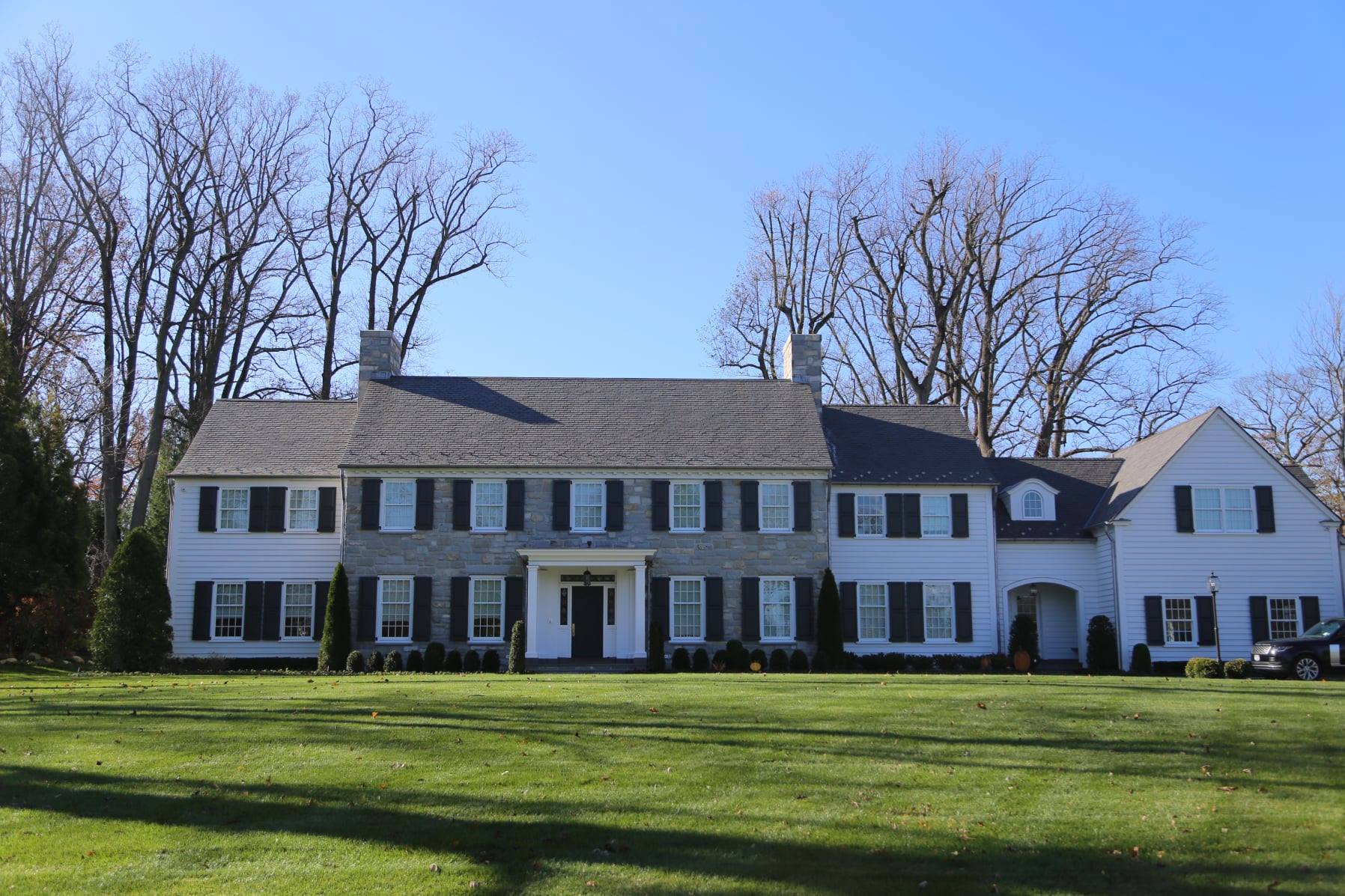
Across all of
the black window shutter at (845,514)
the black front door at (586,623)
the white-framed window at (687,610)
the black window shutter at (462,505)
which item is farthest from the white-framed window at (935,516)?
the black window shutter at (462,505)

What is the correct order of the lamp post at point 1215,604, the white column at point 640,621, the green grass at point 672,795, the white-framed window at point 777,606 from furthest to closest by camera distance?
Answer: 1. the white-framed window at point 777,606
2. the white column at point 640,621
3. the lamp post at point 1215,604
4. the green grass at point 672,795

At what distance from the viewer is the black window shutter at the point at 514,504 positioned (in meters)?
29.9

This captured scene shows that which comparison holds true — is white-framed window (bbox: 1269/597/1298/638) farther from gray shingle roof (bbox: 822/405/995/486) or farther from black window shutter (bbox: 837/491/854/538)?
black window shutter (bbox: 837/491/854/538)

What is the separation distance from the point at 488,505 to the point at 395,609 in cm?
341

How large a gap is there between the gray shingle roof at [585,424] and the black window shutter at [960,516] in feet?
11.9

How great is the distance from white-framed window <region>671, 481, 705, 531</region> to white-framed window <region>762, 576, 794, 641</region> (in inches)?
88.6

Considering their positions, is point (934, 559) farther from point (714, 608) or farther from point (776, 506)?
point (714, 608)

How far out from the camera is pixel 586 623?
98.5ft

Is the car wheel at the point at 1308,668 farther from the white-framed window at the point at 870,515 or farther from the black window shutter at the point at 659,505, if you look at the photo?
the black window shutter at the point at 659,505

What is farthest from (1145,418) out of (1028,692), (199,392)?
(199,392)

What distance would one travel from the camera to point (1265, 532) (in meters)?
30.2

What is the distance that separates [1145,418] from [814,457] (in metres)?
19.0

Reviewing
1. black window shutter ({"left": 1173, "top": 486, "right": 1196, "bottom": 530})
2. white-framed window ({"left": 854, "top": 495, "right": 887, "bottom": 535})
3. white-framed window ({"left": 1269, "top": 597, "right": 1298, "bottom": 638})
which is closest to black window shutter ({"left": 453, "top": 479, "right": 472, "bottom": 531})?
white-framed window ({"left": 854, "top": 495, "right": 887, "bottom": 535})

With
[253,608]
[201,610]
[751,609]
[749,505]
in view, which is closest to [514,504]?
[749,505]
